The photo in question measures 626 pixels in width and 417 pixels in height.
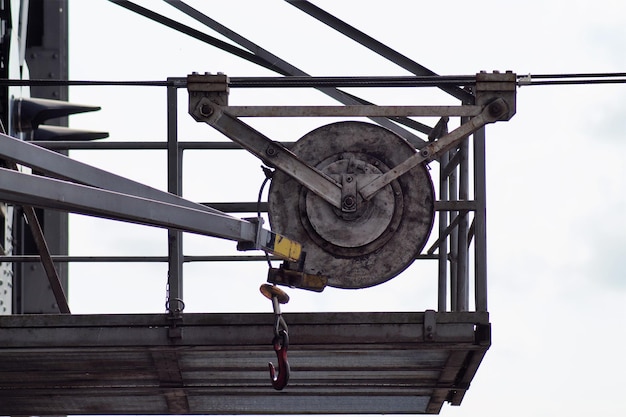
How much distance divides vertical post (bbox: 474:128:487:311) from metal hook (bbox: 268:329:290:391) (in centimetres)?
148

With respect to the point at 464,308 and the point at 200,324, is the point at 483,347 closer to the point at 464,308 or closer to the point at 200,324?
the point at 464,308

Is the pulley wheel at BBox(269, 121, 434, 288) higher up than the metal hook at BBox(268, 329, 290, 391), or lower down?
higher up

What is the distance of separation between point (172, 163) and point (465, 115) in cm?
203

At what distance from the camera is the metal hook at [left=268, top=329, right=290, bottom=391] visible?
9.56m

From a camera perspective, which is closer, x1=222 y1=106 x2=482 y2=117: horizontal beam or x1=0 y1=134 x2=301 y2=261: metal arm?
x1=0 y1=134 x2=301 y2=261: metal arm

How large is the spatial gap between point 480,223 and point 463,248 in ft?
1.50

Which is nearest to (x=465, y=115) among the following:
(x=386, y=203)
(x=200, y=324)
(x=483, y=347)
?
(x=386, y=203)

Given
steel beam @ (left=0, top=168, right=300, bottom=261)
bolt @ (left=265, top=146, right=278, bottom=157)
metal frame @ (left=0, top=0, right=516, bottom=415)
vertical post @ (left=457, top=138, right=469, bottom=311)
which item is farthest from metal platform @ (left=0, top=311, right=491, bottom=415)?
bolt @ (left=265, top=146, right=278, bottom=157)

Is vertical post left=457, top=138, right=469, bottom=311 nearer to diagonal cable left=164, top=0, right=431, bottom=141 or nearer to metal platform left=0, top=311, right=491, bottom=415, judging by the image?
metal platform left=0, top=311, right=491, bottom=415

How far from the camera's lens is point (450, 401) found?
12.0 m

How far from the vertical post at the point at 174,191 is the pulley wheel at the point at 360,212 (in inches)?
26.0

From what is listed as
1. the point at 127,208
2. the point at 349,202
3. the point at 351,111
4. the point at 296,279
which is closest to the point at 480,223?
the point at 349,202

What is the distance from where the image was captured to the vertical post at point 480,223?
1058cm

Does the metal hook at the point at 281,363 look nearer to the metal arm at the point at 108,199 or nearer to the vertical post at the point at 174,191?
the metal arm at the point at 108,199
